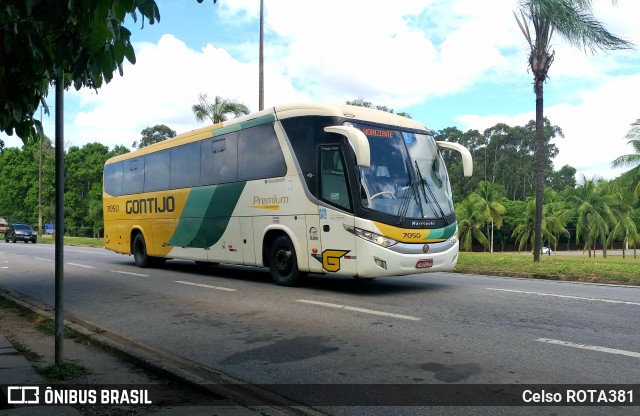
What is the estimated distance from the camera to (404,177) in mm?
10023

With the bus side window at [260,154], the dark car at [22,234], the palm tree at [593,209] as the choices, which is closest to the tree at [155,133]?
the dark car at [22,234]

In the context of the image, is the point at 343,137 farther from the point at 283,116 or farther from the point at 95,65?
the point at 95,65

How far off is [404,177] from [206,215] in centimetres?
570

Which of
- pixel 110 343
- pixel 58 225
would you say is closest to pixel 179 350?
pixel 110 343

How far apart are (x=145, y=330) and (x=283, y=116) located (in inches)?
207

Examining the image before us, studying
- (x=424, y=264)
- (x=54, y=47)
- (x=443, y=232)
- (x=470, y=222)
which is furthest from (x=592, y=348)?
(x=470, y=222)

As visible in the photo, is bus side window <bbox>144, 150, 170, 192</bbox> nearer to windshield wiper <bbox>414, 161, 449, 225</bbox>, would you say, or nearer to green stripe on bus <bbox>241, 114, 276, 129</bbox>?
green stripe on bus <bbox>241, 114, 276, 129</bbox>

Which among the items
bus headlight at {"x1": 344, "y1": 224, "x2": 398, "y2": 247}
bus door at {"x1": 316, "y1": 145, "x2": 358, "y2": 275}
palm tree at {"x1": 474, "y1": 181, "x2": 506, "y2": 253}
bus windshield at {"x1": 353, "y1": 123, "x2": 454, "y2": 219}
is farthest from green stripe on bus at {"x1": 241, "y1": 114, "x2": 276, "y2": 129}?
palm tree at {"x1": 474, "y1": 181, "x2": 506, "y2": 253}

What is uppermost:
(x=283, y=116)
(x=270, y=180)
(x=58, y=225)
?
(x=283, y=116)

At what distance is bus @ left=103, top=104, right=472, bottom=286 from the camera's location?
9.64 m

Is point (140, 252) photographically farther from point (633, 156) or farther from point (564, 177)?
point (564, 177)

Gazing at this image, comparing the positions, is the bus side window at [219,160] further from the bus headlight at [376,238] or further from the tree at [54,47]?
the tree at [54,47]

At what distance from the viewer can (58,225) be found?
5.23 meters

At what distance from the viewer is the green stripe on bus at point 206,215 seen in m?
12.8
